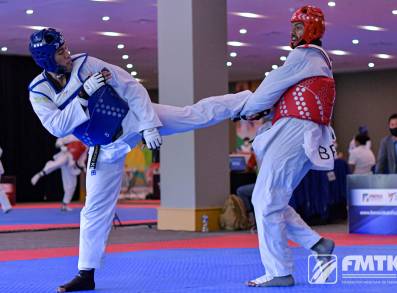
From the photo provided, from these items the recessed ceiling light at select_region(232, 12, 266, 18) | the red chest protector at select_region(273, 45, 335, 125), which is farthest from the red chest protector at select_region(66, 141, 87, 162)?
the red chest protector at select_region(273, 45, 335, 125)

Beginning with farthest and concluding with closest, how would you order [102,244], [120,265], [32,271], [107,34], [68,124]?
[107,34]
[120,265]
[32,271]
[102,244]
[68,124]

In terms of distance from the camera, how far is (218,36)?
1133cm

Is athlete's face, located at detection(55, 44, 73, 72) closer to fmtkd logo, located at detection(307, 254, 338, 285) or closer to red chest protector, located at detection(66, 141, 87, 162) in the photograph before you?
fmtkd logo, located at detection(307, 254, 338, 285)

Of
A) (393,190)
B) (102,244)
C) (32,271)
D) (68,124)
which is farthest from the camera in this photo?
(393,190)

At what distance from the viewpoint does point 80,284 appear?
16.6ft

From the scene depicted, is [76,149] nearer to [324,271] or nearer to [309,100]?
[324,271]

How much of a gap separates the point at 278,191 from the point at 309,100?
585 mm

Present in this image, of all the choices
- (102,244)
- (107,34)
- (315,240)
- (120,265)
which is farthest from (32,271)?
(107,34)

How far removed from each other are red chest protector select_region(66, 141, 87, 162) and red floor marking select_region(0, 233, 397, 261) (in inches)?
320

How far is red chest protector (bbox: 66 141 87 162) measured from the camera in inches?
695

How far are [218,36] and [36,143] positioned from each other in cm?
1459

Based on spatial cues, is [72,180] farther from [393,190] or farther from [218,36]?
[393,190]

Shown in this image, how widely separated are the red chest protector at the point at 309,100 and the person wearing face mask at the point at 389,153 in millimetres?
5965

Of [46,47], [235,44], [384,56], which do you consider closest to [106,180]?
[46,47]
